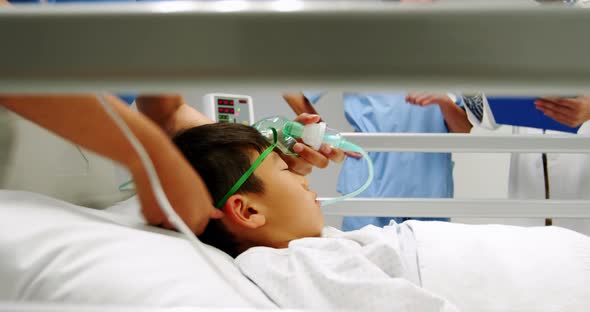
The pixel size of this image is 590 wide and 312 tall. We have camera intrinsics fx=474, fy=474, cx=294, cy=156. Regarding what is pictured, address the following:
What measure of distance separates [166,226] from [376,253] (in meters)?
0.40

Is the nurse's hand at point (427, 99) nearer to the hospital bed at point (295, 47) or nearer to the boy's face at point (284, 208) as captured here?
the boy's face at point (284, 208)

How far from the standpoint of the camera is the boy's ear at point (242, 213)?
98cm

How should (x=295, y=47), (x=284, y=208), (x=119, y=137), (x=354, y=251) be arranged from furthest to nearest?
(x=284, y=208) < (x=354, y=251) < (x=119, y=137) < (x=295, y=47)

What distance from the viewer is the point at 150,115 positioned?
103cm

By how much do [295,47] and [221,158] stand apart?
0.80m

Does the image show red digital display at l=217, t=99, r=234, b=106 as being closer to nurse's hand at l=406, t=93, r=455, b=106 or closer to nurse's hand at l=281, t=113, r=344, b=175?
nurse's hand at l=281, t=113, r=344, b=175

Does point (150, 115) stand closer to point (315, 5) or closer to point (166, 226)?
point (166, 226)

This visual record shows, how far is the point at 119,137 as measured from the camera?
592 millimetres

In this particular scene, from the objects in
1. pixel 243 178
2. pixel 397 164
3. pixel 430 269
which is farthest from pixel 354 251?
pixel 397 164

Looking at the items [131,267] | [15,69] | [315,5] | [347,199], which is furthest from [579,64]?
[347,199]

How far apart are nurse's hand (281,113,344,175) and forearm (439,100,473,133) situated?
2.66ft

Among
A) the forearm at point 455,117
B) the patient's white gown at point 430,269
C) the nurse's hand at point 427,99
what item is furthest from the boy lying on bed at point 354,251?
the forearm at point 455,117

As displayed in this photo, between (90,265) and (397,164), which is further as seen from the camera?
(397,164)

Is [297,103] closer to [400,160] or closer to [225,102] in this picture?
[225,102]
